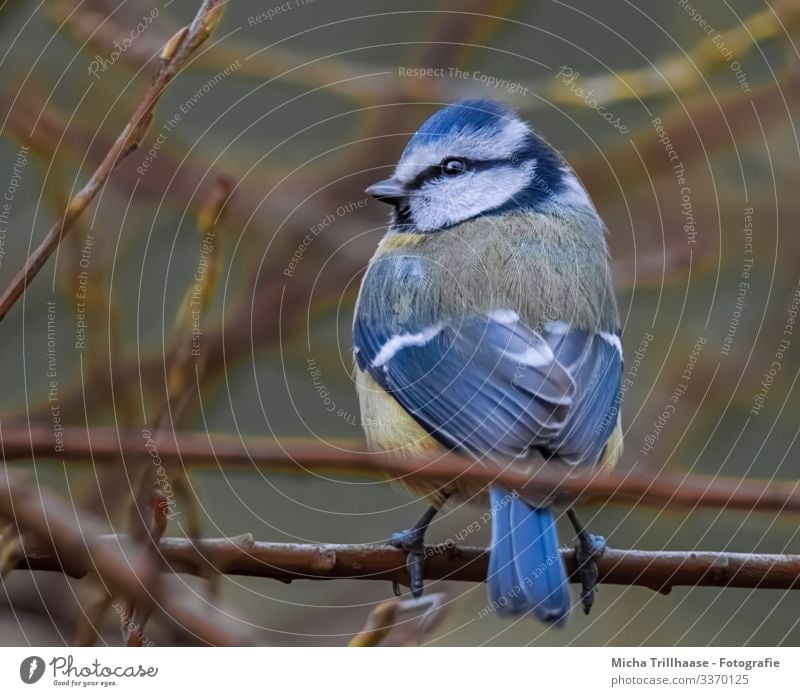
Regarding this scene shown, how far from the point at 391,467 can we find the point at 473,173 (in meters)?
0.59

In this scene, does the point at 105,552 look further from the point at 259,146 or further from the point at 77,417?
the point at 259,146

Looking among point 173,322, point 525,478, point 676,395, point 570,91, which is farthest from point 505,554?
point 570,91

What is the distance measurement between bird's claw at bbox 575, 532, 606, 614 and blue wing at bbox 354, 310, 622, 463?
4.4 inches

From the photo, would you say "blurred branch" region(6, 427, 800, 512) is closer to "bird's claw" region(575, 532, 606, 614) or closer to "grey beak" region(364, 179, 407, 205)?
"bird's claw" region(575, 532, 606, 614)

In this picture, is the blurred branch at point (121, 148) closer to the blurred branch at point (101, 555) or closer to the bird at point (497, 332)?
the blurred branch at point (101, 555)

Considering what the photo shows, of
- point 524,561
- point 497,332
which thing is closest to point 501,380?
point 497,332

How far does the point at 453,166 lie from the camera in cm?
101

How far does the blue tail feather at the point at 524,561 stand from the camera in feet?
2.71

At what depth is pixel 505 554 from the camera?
2.75 ft

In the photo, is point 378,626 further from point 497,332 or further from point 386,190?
point 386,190

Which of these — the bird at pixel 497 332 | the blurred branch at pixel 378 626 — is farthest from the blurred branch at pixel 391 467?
the blurred branch at pixel 378 626

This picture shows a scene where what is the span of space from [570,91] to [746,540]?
1.64ft

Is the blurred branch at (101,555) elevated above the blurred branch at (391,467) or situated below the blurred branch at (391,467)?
below

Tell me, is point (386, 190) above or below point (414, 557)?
above
